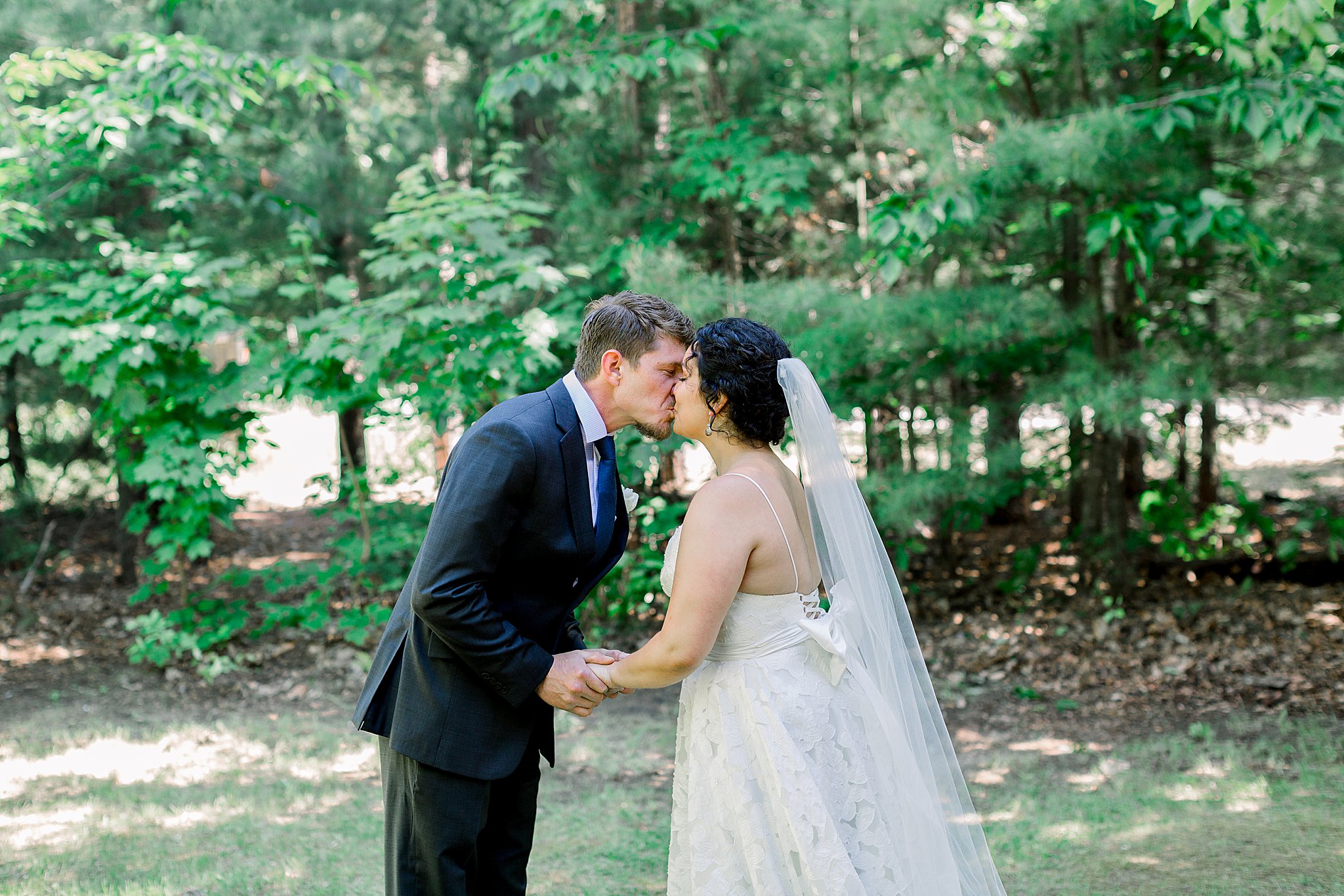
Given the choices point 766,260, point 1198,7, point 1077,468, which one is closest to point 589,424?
point 1198,7

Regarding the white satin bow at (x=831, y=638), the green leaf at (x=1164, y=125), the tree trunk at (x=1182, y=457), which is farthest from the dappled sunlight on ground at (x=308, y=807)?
the tree trunk at (x=1182, y=457)

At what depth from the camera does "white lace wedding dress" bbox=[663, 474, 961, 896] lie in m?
2.52

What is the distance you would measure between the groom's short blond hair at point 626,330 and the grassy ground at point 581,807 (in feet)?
7.23

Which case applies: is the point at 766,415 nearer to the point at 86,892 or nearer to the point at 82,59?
the point at 86,892

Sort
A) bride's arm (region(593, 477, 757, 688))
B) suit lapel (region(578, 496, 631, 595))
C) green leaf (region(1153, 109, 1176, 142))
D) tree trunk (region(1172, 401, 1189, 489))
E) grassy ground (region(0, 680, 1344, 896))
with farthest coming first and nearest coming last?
tree trunk (region(1172, 401, 1189, 489)), green leaf (region(1153, 109, 1176, 142)), grassy ground (region(0, 680, 1344, 896)), suit lapel (region(578, 496, 631, 595)), bride's arm (region(593, 477, 757, 688))

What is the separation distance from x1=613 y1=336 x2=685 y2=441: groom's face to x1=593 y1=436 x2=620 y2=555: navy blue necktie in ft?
0.38

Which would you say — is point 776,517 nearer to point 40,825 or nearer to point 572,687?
point 572,687

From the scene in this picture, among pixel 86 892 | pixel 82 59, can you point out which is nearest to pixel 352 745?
pixel 86 892

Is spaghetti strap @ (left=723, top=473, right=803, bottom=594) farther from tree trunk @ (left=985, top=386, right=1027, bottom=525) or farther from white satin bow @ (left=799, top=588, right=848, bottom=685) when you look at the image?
tree trunk @ (left=985, top=386, right=1027, bottom=525)

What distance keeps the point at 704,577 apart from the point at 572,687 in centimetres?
46

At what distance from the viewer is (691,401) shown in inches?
105

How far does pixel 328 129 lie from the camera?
9180mm

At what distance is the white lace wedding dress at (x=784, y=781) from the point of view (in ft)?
8.28

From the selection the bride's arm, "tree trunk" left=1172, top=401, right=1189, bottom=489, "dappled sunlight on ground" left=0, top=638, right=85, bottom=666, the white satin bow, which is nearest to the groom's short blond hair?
the bride's arm
